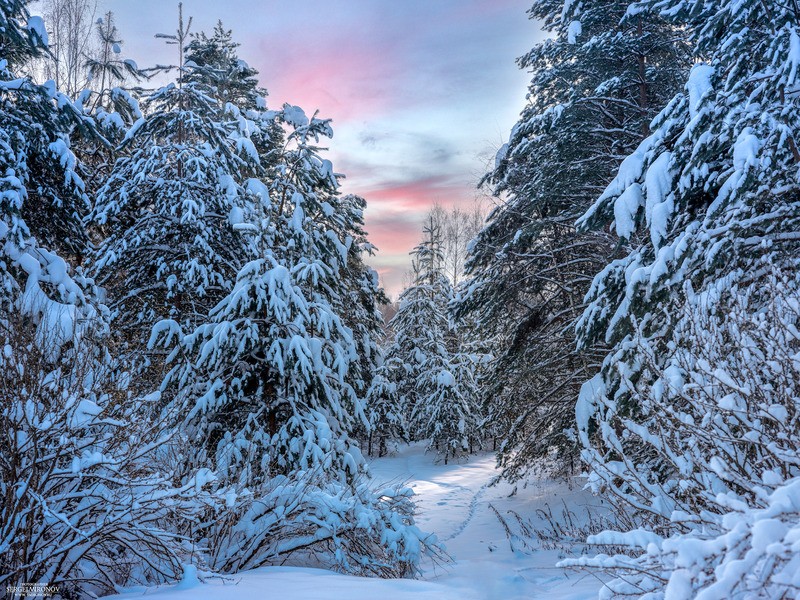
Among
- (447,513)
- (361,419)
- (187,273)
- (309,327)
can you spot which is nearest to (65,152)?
(187,273)

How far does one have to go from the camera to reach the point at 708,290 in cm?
385

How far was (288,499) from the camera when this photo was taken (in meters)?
4.91

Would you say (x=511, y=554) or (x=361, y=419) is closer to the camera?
(x=511, y=554)

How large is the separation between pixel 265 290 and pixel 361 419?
10.3 ft

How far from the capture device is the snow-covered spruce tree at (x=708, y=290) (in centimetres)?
275

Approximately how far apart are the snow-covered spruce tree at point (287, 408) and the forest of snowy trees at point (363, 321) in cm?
5

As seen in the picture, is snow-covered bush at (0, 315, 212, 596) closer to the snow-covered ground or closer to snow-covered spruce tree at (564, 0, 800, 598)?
the snow-covered ground

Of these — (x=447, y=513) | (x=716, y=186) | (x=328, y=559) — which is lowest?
(x=447, y=513)

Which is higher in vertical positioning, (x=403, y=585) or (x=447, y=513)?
(x=403, y=585)

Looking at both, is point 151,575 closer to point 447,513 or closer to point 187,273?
point 187,273

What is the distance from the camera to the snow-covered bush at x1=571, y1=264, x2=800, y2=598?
5.09 feet

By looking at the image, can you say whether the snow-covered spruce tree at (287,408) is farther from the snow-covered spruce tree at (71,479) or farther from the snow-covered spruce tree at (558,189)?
the snow-covered spruce tree at (558,189)

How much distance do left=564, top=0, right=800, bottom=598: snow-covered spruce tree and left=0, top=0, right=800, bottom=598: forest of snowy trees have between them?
0.11 ft

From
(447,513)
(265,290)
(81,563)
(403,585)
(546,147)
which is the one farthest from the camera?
(447,513)
